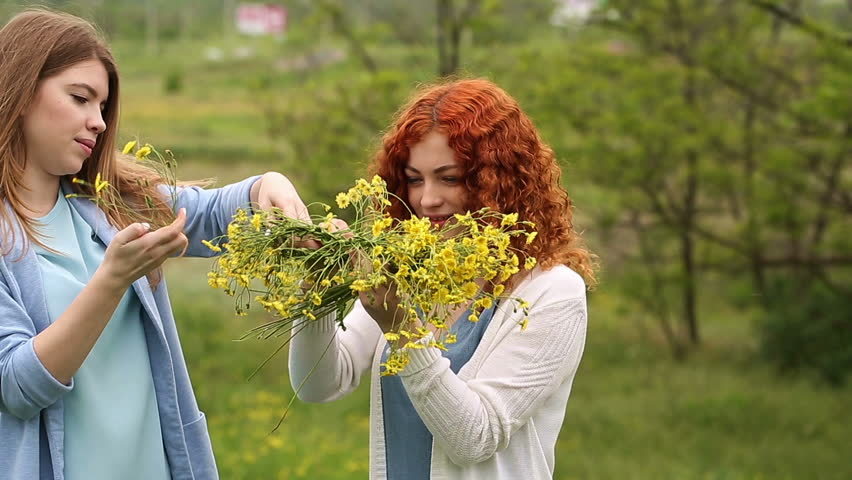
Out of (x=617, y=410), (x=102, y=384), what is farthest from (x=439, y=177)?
(x=617, y=410)

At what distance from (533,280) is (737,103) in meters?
10.2

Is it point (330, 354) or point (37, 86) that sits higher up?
point (37, 86)

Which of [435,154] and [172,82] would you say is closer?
[435,154]

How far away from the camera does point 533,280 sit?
265cm

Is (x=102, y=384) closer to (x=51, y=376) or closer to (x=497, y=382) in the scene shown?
(x=51, y=376)

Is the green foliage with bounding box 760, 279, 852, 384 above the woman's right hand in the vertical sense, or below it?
below

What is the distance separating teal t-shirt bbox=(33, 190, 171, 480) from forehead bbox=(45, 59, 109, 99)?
0.87 feet

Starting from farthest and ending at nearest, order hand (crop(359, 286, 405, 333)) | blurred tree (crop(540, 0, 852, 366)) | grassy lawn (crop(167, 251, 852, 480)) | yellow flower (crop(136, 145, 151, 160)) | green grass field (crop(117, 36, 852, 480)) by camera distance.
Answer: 1. blurred tree (crop(540, 0, 852, 366))
2. green grass field (crop(117, 36, 852, 480))
3. grassy lawn (crop(167, 251, 852, 480))
4. hand (crop(359, 286, 405, 333))
5. yellow flower (crop(136, 145, 151, 160))

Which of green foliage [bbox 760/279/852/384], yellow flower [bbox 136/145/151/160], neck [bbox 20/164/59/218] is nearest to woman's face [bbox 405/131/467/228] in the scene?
yellow flower [bbox 136/145/151/160]

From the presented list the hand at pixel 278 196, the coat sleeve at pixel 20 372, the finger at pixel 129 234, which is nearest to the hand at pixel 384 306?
the hand at pixel 278 196

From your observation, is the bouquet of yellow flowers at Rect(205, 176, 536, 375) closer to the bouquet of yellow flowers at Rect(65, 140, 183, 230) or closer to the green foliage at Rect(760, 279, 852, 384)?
the bouquet of yellow flowers at Rect(65, 140, 183, 230)

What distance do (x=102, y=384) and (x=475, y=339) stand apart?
0.83 meters

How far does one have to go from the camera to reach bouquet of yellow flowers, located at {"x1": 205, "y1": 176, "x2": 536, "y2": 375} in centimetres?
221

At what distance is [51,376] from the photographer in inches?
88.7
